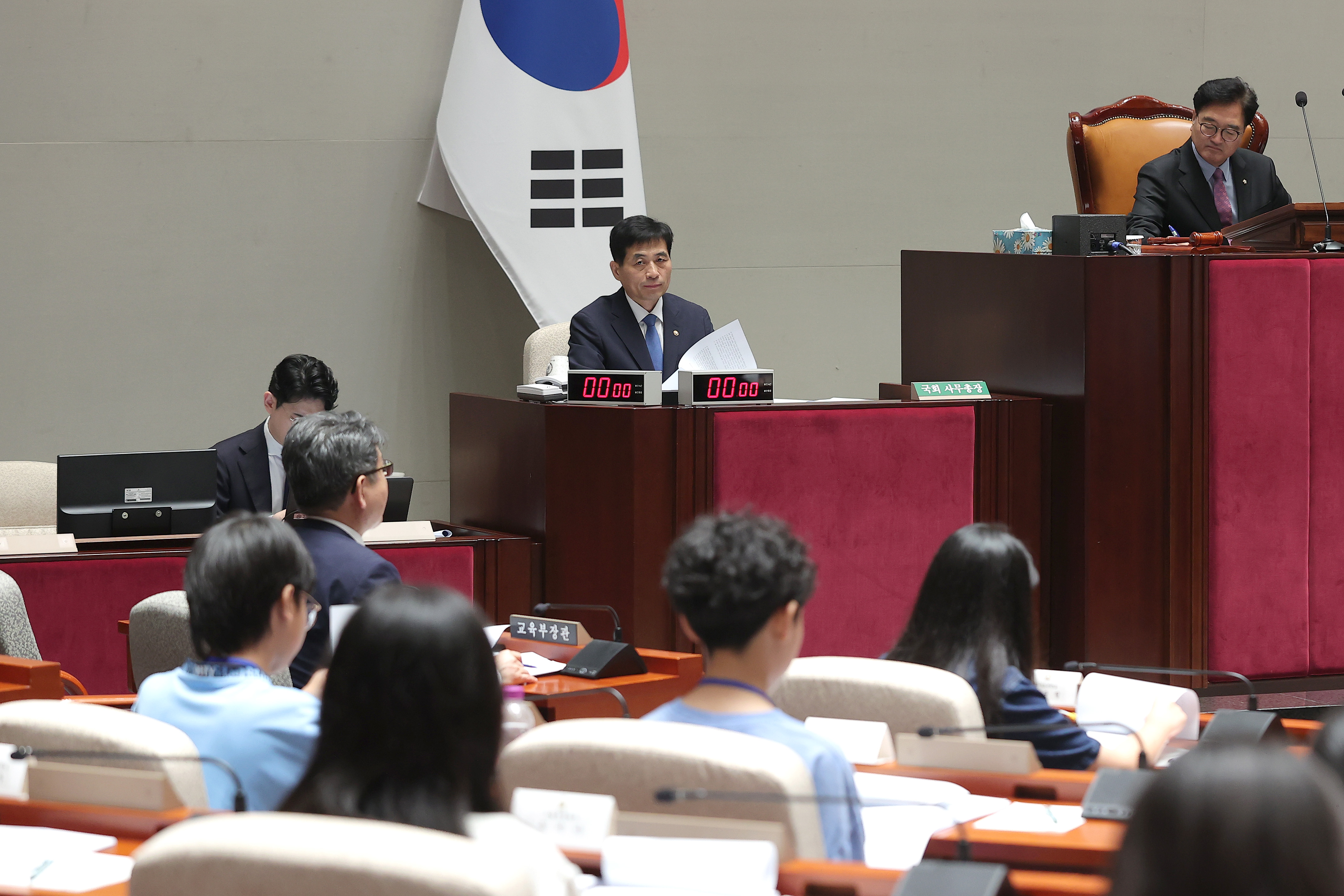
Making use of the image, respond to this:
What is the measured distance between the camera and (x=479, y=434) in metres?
4.71

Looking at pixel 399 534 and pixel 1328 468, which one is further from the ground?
pixel 1328 468

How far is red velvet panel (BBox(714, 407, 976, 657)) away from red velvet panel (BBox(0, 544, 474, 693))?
88 centimetres

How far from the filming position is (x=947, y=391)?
4445mm

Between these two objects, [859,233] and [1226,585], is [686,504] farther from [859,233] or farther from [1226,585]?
[859,233]

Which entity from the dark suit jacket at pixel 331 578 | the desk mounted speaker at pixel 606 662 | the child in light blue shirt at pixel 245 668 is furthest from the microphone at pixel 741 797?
the desk mounted speaker at pixel 606 662

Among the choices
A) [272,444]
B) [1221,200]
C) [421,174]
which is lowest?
[272,444]

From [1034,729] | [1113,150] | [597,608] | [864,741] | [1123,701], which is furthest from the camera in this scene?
[1113,150]

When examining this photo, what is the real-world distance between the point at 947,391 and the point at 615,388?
3.08 ft

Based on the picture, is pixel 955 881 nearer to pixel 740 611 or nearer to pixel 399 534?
pixel 740 611

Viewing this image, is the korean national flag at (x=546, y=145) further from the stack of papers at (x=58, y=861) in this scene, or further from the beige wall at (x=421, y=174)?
the stack of papers at (x=58, y=861)

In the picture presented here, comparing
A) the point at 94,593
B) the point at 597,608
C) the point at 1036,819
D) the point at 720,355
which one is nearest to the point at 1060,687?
the point at 1036,819

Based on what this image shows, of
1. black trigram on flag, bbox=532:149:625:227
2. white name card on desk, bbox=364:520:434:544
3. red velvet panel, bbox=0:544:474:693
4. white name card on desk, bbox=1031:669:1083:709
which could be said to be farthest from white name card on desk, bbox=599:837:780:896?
black trigram on flag, bbox=532:149:625:227

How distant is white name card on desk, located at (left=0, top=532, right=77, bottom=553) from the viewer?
12.9 feet

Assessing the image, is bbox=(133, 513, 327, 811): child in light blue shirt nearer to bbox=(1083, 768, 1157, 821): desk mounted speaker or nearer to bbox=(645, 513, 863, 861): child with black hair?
bbox=(645, 513, 863, 861): child with black hair
